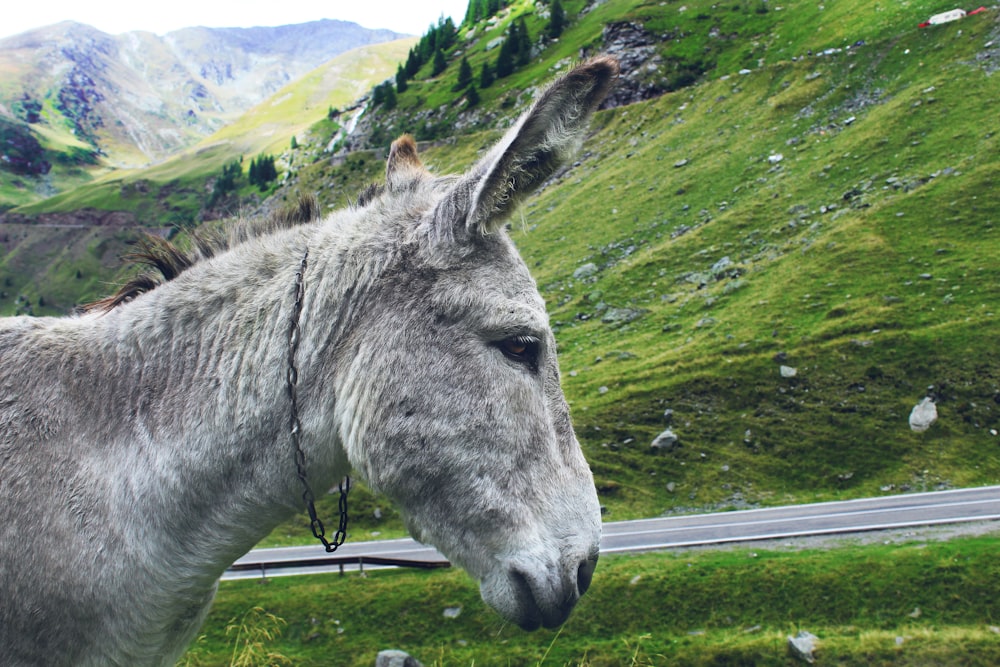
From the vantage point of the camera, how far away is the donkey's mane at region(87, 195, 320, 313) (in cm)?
388

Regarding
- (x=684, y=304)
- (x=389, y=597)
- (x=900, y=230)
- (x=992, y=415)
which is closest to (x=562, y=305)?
(x=684, y=304)

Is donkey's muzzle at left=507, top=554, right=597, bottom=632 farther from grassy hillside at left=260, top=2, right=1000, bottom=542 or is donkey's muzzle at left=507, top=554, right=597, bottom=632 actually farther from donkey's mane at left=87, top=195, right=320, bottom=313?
donkey's mane at left=87, top=195, right=320, bottom=313

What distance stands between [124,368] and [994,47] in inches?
2713

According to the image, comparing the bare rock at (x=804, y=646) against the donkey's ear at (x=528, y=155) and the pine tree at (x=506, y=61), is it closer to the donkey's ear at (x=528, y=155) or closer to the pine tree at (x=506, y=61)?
the donkey's ear at (x=528, y=155)

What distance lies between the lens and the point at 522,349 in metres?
3.22

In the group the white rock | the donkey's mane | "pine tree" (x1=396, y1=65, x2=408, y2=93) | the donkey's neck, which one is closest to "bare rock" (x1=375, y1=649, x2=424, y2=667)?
the donkey's neck

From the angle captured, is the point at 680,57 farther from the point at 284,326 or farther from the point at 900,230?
the point at 284,326

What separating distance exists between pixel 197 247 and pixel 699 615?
16168mm

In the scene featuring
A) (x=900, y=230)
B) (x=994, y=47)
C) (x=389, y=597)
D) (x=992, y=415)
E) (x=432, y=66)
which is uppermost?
(x=432, y=66)

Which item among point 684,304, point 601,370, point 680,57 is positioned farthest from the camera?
point 680,57

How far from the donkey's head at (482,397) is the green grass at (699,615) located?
1160 cm

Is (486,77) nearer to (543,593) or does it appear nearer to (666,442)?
(666,442)

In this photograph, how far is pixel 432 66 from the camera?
142500 mm

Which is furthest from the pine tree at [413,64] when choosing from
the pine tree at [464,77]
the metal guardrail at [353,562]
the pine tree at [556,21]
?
the metal guardrail at [353,562]
